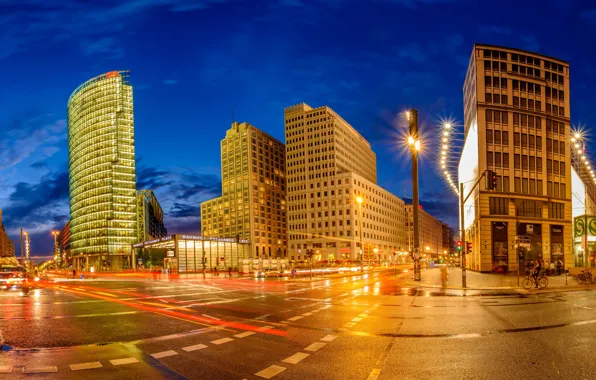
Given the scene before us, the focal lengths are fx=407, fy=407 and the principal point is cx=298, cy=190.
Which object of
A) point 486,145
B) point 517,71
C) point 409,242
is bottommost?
point 409,242

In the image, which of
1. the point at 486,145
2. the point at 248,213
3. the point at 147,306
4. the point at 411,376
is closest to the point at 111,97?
the point at 248,213

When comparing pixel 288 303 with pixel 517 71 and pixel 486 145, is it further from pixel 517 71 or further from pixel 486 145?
pixel 517 71

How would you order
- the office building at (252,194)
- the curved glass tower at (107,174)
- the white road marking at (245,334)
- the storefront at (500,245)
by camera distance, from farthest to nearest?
1. the office building at (252,194)
2. the curved glass tower at (107,174)
3. the storefront at (500,245)
4. the white road marking at (245,334)

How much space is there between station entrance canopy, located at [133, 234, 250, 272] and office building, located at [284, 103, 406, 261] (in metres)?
45.4

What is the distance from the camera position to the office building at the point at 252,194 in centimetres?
15475

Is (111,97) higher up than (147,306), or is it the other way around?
(111,97)

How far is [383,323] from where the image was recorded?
43.0ft

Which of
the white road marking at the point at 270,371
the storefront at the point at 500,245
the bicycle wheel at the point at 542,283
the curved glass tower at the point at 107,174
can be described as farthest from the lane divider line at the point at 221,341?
the curved glass tower at the point at 107,174

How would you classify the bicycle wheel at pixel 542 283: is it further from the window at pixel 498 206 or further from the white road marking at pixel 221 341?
the window at pixel 498 206

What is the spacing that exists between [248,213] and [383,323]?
143086 mm

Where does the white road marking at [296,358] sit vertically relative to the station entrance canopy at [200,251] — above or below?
above

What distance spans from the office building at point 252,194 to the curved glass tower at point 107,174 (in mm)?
35117

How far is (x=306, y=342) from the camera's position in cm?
1045

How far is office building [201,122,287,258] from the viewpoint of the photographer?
155 m
